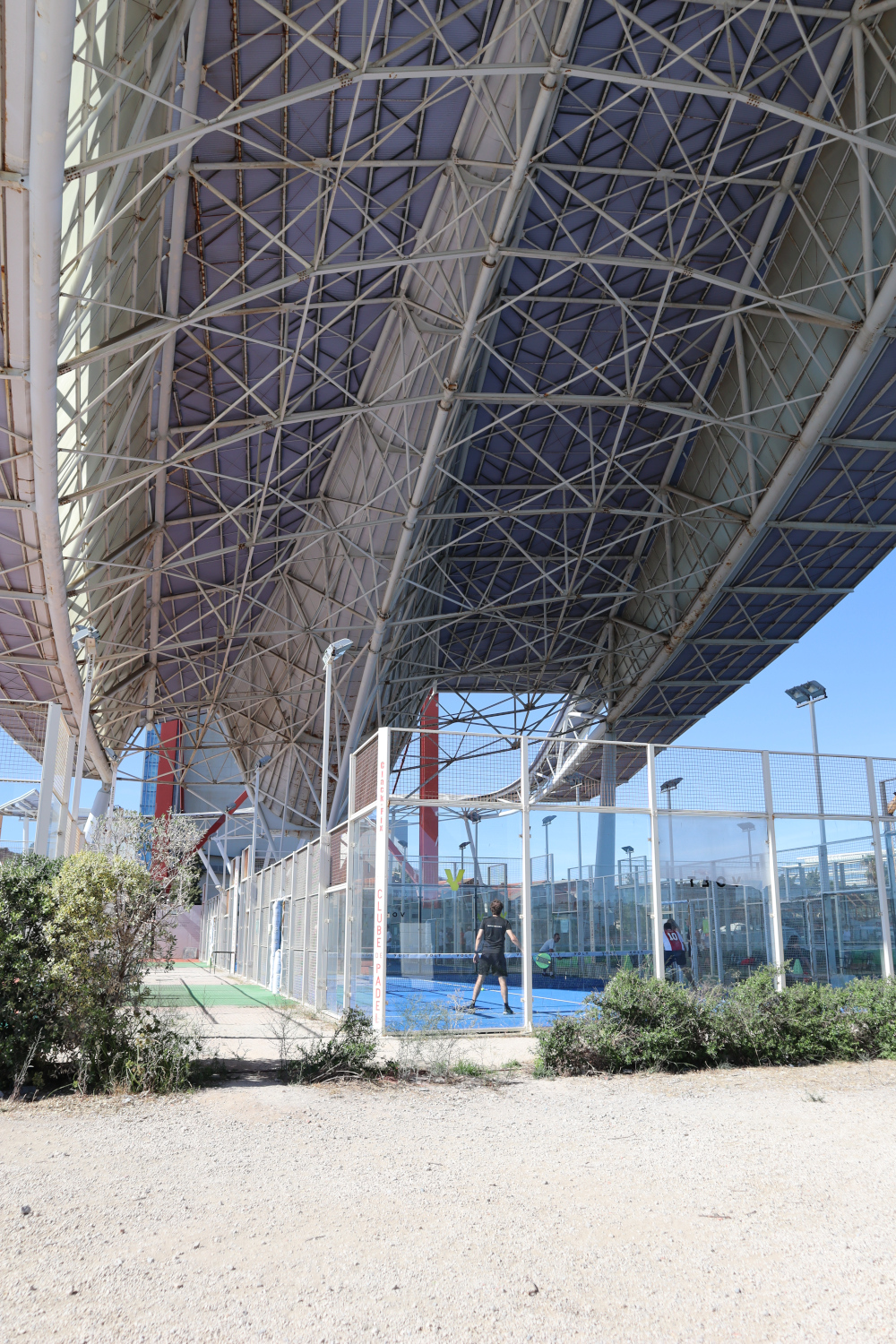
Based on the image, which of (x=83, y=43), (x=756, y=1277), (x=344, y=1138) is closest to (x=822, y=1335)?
(x=756, y=1277)

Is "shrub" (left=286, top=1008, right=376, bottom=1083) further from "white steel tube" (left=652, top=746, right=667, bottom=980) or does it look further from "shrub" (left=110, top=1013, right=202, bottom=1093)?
"white steel tube" (left=652, top=746, right=667, bottom=980)

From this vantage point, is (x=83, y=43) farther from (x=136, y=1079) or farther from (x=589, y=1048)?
(x=589, y=1048)

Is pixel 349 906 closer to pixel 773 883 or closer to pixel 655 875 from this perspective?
pixel 655 875

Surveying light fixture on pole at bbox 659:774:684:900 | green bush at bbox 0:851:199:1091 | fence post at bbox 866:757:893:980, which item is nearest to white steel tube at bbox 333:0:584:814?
light fixture on pole at bbox 659:774:684:900

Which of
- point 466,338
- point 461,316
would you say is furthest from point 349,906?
point 461,316

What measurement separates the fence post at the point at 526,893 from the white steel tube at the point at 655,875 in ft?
6.57

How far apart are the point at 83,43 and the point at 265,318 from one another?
10.1m

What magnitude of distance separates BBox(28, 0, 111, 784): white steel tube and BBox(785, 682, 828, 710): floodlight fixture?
23.3m

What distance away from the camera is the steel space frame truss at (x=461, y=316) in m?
16.8

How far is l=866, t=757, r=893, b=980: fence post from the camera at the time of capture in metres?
17.2

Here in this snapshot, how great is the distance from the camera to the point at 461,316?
22.3 meters

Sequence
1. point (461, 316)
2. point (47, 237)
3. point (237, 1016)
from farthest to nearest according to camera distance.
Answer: point (461, 316), point (237, 1016), point (47, 237)

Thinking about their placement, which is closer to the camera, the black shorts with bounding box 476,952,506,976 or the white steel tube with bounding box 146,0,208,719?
the white steel tube with bounding box 146,0,208,719

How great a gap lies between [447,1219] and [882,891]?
13.6 metres
